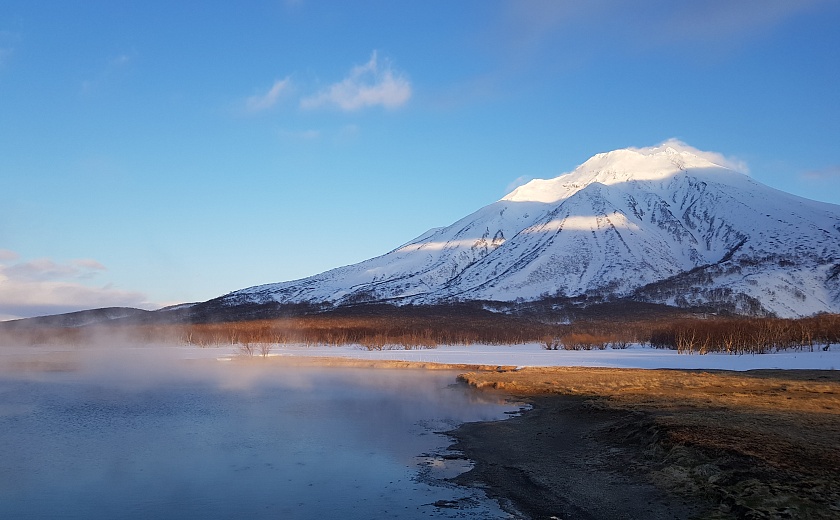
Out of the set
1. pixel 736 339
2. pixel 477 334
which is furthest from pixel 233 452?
pixel 477 334

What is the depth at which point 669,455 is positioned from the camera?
20359 millimetres

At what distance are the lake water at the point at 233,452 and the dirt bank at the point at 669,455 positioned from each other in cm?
203

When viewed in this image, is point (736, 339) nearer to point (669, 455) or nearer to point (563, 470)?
point (669, 455)

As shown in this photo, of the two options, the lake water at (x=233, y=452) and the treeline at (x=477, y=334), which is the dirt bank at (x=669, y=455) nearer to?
the lake water at (x=233, y=452)

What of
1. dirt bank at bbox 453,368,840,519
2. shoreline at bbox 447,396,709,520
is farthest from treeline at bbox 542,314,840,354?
shoreline at bbox 447,396,709,520

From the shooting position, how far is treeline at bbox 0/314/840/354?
9262 centimetres

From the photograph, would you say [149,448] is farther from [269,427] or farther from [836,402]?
[836,402]

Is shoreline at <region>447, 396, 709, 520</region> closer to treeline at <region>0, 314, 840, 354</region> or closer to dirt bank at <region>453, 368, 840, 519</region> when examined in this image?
dirt bank at <region>453, 368, 840, 519</region>

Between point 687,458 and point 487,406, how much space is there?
19767 millimetres

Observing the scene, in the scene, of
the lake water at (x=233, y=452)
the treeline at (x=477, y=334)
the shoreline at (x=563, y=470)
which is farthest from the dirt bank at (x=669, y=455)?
the treeline at (x=477, y=334)

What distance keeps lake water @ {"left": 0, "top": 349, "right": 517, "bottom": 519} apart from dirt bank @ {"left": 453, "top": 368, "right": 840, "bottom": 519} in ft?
6.65

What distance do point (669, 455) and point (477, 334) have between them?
120m

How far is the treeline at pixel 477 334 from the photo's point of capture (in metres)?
92.6

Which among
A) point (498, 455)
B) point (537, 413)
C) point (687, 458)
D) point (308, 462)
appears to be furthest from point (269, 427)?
point (687, 458)
